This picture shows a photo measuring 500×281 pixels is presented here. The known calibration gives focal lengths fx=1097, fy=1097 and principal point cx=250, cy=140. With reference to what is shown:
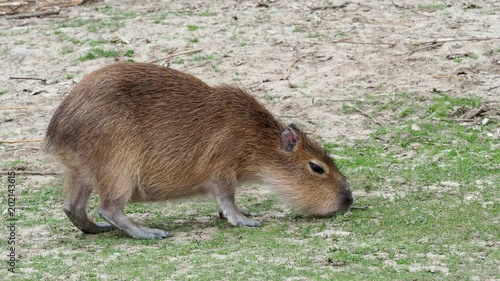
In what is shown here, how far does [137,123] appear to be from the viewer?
23.0 feet

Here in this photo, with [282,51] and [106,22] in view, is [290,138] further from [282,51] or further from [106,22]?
[106,22]

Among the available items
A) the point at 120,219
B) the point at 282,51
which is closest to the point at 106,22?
the point at 282,51

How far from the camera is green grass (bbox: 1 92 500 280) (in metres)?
5.98

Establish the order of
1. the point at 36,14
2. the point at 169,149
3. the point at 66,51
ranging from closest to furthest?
the point at 169,149 → the point at 66,51 → the point at 36,14

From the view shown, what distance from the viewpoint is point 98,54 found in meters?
10.8

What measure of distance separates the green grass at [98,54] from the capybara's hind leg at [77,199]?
3733 mm

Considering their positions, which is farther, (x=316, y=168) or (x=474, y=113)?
(x=474, y=113)

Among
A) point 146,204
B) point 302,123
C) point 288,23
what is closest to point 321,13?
point 288,23

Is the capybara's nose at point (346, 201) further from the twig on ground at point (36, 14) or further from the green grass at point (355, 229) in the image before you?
the twig on ground at point (36, 14)

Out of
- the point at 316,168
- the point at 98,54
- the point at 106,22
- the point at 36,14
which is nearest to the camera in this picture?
the point at 316,168

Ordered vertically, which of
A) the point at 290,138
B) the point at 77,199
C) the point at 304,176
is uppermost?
the point at 290,138

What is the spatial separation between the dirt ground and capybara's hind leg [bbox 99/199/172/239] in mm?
1955

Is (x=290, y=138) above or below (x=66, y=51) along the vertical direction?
above

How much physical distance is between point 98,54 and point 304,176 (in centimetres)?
395
